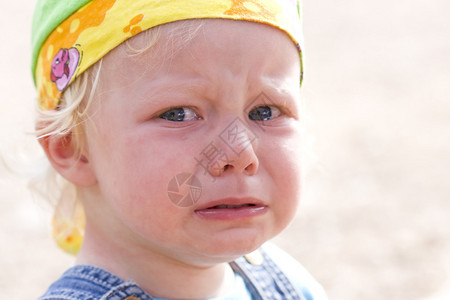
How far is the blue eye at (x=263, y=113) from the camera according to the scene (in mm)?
1430

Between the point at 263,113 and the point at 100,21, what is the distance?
1.30 ft

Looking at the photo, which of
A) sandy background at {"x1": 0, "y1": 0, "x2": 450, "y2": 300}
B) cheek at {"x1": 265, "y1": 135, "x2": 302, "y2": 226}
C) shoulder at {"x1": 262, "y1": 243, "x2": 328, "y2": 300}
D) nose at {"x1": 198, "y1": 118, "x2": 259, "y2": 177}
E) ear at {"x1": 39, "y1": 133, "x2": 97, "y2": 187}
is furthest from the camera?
sandy background at {"x1": 0, "y1": 0, "x2": 450, "y2": 300}

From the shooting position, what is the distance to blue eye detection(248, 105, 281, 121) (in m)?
1.43

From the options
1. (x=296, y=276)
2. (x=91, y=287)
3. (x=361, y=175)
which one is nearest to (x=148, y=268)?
(x=91, y=287)

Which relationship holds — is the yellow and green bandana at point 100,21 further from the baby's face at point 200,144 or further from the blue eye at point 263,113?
the blue eye at point 263,113

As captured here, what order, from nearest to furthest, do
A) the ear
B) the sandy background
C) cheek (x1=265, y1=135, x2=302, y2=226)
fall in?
1. cheek (x1=265, y1=135, x2=302, y2=226)
2. the ear
3. the sandy background

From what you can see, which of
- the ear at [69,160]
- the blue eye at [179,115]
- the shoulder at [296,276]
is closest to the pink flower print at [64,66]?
the ear at [69,160]

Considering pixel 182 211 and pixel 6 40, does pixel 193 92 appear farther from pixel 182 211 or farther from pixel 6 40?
pixel 6 40

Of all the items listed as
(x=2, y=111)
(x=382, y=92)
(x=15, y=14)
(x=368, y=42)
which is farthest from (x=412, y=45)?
(x=15, y=14)

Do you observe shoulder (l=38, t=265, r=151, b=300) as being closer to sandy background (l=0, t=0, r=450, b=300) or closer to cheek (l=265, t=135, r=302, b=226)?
cheek (l=265, t=135, r=302, b=226)

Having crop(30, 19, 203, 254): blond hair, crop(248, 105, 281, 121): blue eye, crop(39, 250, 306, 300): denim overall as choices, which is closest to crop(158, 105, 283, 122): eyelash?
crop(248, 105, 281, 121): blue eye

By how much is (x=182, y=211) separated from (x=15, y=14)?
21.4 ft

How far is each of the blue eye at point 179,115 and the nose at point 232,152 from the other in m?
0.08

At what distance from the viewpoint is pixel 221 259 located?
1.45 meters
